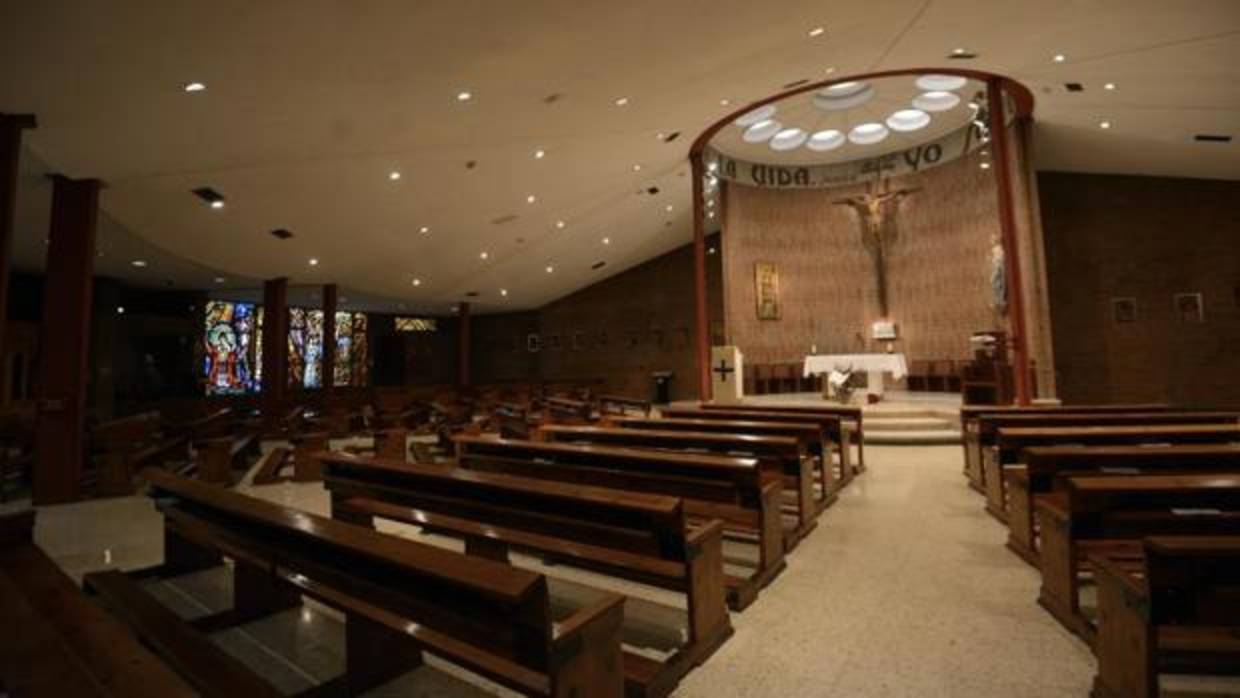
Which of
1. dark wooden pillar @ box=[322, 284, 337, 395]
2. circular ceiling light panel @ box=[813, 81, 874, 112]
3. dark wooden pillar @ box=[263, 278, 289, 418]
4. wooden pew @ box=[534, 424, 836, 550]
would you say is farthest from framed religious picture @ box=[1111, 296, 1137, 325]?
dark wooden pillar @ box=[263, 278, 289, 418]

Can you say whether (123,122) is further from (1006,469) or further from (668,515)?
(1006,469)

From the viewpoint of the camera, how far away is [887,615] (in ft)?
7.02

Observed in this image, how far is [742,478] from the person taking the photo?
239 centimetres

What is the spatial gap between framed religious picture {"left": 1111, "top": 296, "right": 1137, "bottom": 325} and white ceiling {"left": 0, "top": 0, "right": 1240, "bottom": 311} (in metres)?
2.01

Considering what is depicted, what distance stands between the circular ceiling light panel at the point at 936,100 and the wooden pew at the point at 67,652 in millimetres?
10993

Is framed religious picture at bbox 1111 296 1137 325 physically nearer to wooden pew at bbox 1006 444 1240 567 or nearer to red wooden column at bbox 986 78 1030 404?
red wooden column at bbox 986 78 1030 404

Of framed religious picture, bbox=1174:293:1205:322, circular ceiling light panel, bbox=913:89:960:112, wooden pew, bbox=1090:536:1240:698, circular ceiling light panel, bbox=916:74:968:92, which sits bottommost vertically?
wooden pew, bbox=1090:536:1240:698

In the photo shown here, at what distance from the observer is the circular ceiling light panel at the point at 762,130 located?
1004 centimetres

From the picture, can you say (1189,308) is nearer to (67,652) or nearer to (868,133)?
(868,133)

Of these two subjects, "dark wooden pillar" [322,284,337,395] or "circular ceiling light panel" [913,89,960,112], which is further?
"dark wooden pillar" [322,284,337,395]

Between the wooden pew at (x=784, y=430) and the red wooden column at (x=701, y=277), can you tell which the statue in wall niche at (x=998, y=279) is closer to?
the red wooden column at (x=701, y=277)

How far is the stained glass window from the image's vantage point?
1215 cm

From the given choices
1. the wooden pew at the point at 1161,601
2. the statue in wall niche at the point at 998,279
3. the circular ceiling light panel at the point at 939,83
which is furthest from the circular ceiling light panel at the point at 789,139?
the wooden pew at the point at 1161,601

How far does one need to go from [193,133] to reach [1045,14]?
8.15m
